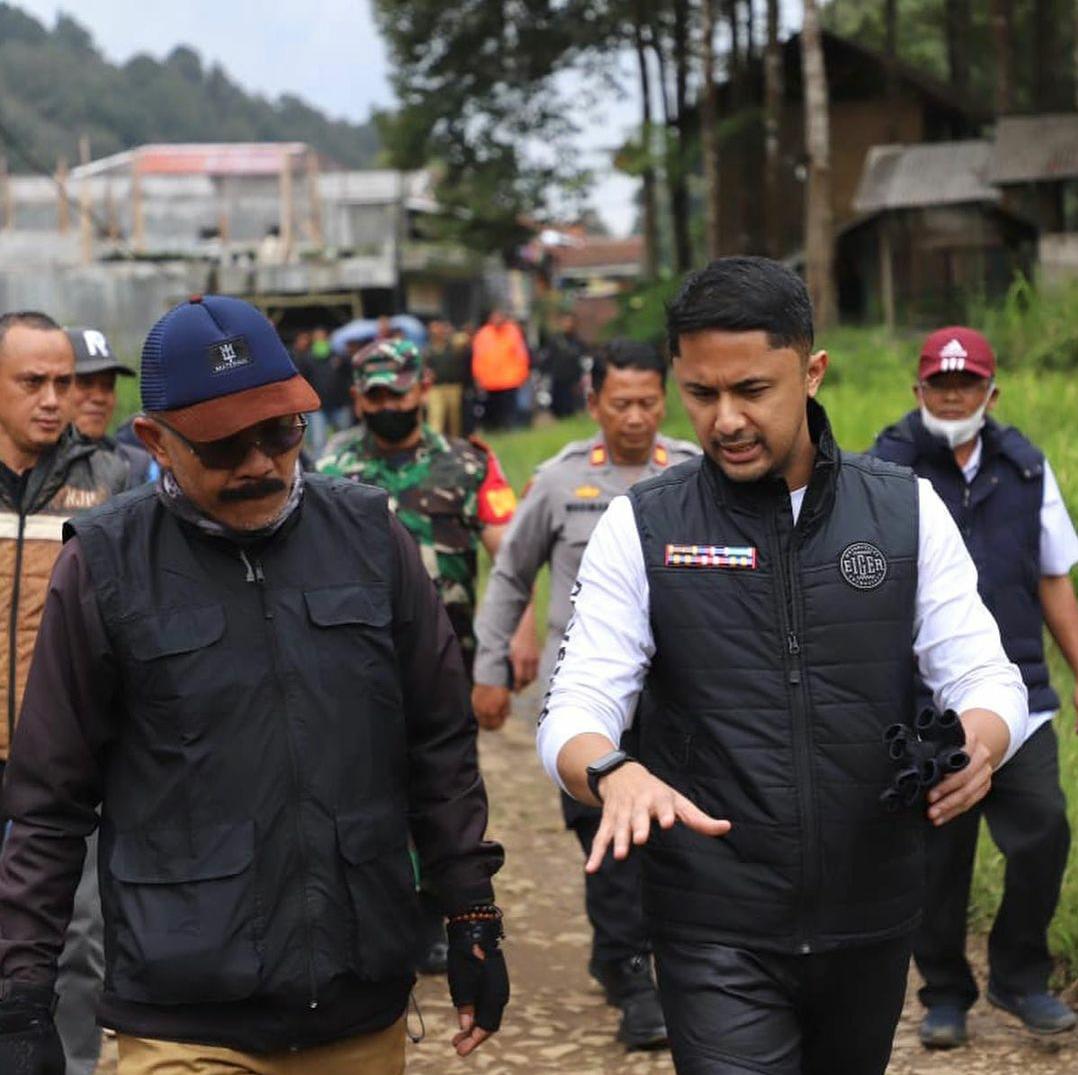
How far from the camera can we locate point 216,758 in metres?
3.59

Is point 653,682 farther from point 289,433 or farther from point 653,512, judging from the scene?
point 289,433

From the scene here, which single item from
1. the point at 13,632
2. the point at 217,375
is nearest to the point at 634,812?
the point at 217,375

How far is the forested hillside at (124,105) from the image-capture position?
108 m

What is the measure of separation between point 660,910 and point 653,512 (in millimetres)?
758

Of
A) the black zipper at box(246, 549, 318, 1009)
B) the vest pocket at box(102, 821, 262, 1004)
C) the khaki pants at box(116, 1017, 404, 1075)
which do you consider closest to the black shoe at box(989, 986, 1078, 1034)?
the khaki pants at box(116, 1017, 404, 1075)

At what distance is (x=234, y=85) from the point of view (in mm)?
158250

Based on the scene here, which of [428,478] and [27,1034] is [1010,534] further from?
[27,1034]

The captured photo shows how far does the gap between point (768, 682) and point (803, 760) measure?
156mm

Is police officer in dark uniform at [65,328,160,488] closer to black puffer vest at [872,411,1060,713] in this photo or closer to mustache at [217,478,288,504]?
black puffer vest at [872,411,1060,713]

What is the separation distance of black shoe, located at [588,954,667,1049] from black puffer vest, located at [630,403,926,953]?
2.78 m

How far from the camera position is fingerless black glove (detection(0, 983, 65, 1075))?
3523 mm

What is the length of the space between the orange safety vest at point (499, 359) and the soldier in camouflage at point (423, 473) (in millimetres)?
20921

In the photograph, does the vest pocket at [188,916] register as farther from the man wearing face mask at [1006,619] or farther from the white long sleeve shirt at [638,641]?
the man wearing face mask at [1006,619]

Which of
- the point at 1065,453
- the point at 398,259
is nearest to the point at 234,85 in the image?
the point at 398,259
